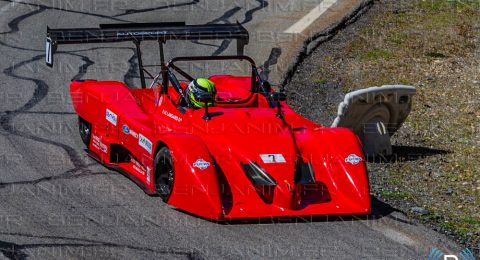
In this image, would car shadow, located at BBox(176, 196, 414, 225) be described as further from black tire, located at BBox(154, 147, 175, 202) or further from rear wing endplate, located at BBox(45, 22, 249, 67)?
rear wing endplate, located at BBox(45, 22, 249, 67)

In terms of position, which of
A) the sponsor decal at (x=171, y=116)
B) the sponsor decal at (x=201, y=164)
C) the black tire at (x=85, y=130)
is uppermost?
the sponsor decal at (x=171, y=116)

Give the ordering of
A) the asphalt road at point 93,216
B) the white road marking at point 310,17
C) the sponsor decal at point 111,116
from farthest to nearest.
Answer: the white road marking at point 310,17
the sponsor decal at point 111,116
the asphalt road at point 93,216

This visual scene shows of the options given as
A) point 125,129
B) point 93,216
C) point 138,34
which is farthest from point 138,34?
point 93,216

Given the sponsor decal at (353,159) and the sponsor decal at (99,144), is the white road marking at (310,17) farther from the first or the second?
the sponsor decal at (353,159)

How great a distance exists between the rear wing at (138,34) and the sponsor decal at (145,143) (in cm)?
139

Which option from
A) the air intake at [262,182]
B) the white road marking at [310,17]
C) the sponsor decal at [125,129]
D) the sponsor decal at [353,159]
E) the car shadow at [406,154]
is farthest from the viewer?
the white road marking at [310,17]

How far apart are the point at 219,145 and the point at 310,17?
934cm

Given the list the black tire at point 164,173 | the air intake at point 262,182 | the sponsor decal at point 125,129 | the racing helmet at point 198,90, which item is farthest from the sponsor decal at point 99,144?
the air intake at point 262,182

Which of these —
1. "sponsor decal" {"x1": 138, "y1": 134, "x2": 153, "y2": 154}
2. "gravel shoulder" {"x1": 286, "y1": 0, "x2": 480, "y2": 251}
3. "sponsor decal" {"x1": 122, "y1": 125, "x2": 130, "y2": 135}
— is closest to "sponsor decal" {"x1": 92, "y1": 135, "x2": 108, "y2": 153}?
"sponsor decal" {"x1": 122, "y1": 125, "x2": 130, "y2": 135}

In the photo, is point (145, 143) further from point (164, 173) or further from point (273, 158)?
point (273, 158)

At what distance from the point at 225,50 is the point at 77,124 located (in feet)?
15.4

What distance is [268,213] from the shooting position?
9484 mm

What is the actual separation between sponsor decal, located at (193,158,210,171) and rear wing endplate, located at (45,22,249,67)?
2.62 meters

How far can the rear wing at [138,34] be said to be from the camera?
37.7 ft
